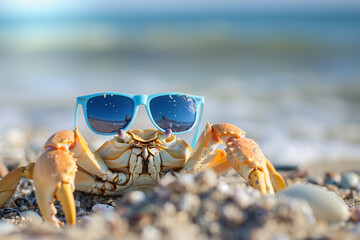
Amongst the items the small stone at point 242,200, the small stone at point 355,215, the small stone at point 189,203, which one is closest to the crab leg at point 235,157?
the small stone at point 355,215

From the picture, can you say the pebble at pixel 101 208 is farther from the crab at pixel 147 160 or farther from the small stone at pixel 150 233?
the small stone at pixel 150 233

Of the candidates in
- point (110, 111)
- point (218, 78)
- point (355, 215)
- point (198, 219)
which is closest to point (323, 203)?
point (355, 215)

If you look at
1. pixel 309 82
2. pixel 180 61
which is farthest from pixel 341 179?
pixel 180 61

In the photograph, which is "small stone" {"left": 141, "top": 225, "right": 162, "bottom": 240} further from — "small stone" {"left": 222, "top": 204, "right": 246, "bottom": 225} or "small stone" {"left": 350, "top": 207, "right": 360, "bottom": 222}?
"small stone" {"left": 350, "top": 207, "right": 360, "bottom": 222}

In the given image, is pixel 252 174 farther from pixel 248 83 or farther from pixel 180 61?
pixel 180 61

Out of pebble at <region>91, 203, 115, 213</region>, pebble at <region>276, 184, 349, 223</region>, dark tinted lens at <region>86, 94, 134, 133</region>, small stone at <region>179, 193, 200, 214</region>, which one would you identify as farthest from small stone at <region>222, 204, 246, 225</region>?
dark tinted lens at <region>86, 94, 134, 133</region>

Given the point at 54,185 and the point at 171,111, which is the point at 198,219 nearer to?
the point at 54,185

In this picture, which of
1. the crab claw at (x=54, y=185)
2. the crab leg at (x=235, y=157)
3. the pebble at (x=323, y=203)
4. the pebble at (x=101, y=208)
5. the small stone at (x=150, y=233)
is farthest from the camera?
the pebble at (x=101, y=208)
